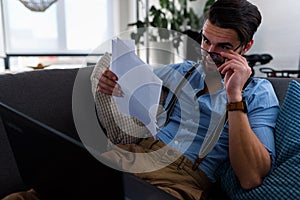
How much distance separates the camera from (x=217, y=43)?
3.36 ft

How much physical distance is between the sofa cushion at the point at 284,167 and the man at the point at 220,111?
23 millimetres

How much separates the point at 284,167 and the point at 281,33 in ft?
8.13

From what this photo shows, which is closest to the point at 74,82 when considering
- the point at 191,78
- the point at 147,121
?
the point at 147,121

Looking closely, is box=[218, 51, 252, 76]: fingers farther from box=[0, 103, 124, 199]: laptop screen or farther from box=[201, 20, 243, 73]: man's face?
box=[0, 103, 124, 199]: laptop screen

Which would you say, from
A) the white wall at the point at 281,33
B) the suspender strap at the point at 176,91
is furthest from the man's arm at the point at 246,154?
the white wall at the point at 281,33

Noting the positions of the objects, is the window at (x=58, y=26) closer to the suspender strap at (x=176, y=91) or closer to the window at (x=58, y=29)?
the window at (x=58, y=29)

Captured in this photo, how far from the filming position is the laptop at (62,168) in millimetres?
384

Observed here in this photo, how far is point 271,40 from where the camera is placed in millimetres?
3100

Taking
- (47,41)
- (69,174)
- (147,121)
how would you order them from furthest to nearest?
(47,41)
(147,121)
(69,174)

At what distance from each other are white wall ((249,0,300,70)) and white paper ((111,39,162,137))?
87.8 inches

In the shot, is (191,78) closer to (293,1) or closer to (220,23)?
(220,23)

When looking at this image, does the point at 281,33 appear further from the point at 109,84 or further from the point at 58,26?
the point at 58,26

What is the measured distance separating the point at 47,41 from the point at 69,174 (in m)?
3.97

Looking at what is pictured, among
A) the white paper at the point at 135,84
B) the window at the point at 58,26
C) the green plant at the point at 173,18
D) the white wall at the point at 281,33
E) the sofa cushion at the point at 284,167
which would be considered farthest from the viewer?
the window at the point at 58,26
